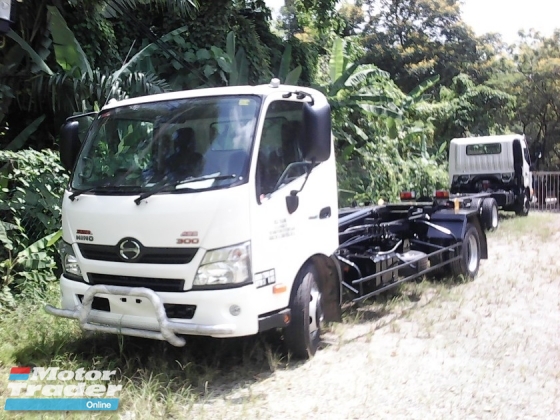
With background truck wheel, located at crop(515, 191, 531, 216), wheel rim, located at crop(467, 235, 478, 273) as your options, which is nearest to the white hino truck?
wheel rim, located at crop(467, 235, 478, 273)

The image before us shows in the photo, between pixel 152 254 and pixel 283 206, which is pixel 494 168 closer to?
pixel 283 206

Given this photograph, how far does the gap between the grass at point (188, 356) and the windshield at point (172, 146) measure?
1.41 metres

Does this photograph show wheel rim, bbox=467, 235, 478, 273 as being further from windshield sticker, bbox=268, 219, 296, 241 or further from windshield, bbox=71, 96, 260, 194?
windshield, bbox=71, 96, 260, 194

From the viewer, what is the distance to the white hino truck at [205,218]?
4.09 m

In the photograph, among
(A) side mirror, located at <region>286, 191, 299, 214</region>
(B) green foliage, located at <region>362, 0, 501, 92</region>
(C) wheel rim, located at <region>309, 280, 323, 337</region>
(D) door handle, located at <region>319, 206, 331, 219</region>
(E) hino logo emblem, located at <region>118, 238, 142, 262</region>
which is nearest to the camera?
(E) hino logo emblem, located at <region>118, 238, 142, 262</region>

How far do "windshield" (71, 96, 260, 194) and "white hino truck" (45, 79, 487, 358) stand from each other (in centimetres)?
1

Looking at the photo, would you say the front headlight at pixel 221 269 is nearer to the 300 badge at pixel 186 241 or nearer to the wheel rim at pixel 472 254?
the 300 badge at pixel 186 241

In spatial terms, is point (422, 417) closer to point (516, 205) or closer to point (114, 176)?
point (114, 176)

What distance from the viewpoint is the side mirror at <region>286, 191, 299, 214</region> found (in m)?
4.56

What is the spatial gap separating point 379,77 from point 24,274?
11.2 m

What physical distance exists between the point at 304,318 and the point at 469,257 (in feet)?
14.3

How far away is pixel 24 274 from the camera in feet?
21.3

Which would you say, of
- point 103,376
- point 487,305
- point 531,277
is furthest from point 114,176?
point 531,277

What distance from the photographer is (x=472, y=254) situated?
8.45 meters
